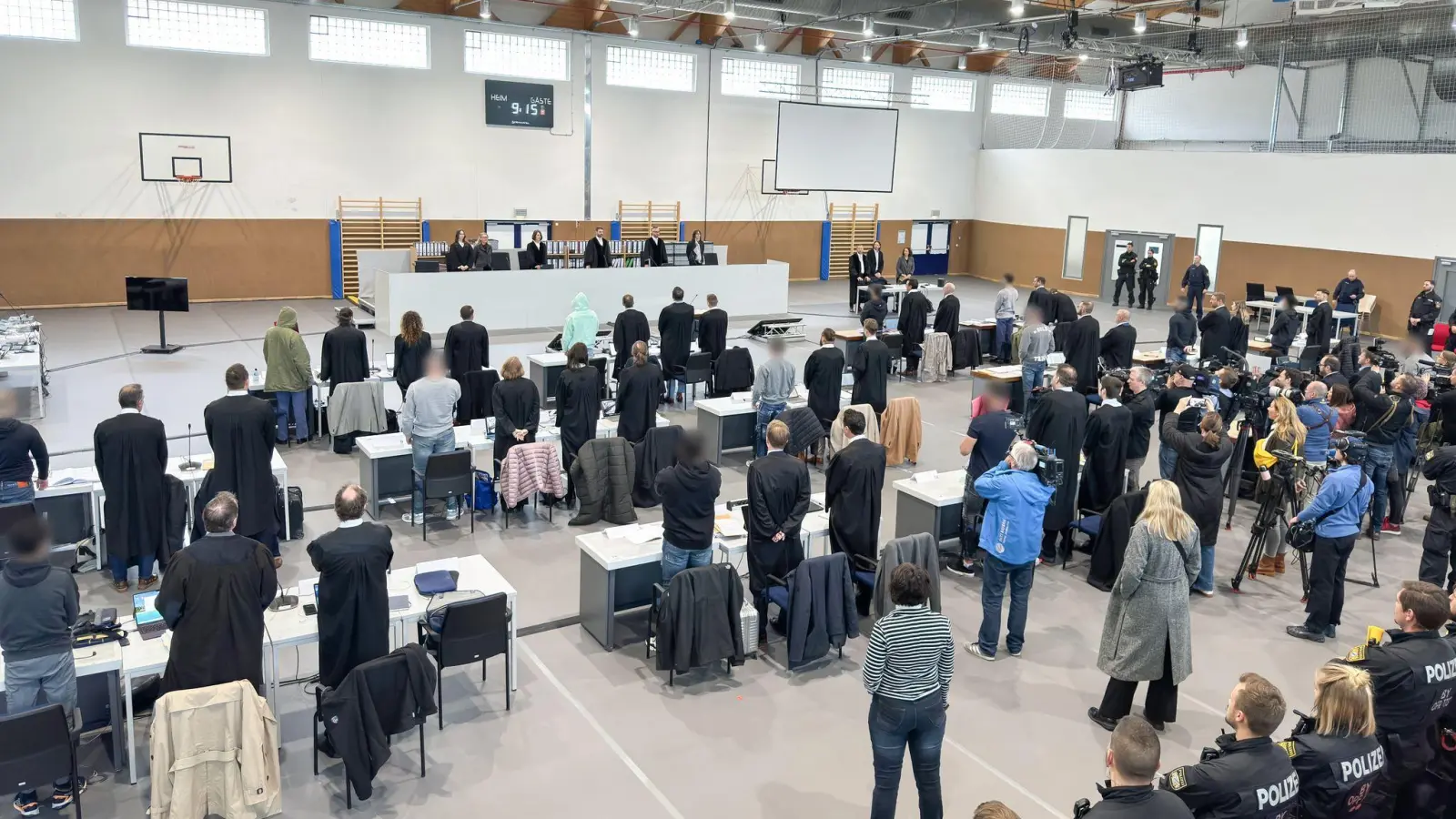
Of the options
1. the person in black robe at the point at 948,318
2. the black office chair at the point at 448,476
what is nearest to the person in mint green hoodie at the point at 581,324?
the black office chair at the point at 448,476

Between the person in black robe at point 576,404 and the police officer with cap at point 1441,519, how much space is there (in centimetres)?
639

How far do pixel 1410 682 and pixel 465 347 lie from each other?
891 cm

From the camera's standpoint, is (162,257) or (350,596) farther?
(162,257)

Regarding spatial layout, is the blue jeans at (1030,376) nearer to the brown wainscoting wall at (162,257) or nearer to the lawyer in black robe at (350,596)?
the lawyer in black robe at (350,596)

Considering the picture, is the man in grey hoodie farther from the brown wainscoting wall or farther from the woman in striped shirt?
the brown wainscoting wall

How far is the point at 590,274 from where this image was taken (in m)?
18.2

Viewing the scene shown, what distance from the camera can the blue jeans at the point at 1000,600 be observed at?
6.45 meters

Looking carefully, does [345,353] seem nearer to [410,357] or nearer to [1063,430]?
[410,357]

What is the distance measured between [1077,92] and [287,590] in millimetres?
27048

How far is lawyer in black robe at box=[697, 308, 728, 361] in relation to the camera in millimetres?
13383

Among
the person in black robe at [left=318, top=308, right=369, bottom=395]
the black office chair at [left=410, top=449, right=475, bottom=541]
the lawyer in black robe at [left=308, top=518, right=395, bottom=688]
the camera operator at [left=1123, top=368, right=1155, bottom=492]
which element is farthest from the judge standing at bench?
the lawyer in black robe at [left=308, top=518, right=395, bottom=688]

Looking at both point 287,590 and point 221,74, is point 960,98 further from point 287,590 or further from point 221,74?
point 287,590

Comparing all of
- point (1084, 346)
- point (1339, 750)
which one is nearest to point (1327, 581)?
point (1339, 750)

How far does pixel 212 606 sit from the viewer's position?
474 cm
